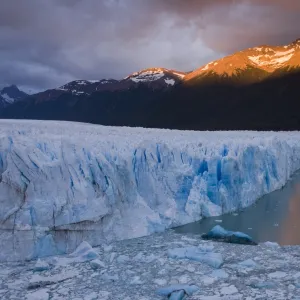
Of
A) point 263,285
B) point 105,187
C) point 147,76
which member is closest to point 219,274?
point 263,285

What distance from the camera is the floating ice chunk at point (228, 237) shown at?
18.7 ft

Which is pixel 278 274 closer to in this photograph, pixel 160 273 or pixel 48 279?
pixel 160 273

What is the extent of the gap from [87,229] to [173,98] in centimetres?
5055

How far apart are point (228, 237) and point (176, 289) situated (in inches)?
81.6

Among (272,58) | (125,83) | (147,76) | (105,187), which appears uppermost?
(147,76)

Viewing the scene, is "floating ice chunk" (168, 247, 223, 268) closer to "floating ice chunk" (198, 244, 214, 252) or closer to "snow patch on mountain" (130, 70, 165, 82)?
"floating ice chunk" (198, 244, 214, 252)

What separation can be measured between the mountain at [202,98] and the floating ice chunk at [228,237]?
29099mm

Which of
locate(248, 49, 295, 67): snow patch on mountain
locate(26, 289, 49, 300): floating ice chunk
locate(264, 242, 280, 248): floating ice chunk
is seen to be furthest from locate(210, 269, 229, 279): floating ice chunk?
locate(248, 49, 295, 67): snow patch on mountain

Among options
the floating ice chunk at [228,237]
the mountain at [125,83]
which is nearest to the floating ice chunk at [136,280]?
the floating ice chunk at [228,237]

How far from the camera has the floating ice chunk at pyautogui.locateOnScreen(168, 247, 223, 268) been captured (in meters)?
4.76

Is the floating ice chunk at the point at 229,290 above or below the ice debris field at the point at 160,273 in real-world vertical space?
below

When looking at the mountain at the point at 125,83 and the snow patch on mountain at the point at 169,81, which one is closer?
the snow patch on mountain at the point at 169,81

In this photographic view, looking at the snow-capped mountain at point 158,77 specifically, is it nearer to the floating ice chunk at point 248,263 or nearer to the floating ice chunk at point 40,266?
the floating ice chunk at point 248,263

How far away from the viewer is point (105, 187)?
6105 mm
